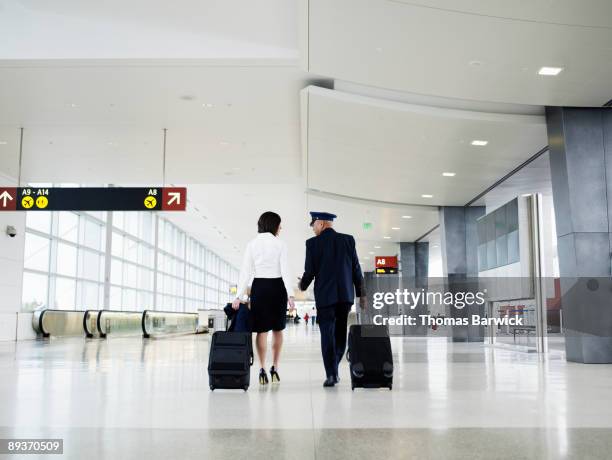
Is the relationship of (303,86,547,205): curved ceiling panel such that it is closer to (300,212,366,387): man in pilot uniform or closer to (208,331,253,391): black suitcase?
(300,212,366,387): man in pilot uniform

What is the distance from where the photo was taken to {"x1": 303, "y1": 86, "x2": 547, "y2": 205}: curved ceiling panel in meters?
12.5

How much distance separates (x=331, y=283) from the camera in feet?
A: 20.7

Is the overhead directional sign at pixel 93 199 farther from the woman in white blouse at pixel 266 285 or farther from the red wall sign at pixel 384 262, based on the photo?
the red wall sign at pixel 384 262

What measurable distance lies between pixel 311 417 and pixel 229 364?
6.01ft

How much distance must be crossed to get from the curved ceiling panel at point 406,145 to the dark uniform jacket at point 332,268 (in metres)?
5.76

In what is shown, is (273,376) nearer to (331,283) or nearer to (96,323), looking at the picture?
(331,283)

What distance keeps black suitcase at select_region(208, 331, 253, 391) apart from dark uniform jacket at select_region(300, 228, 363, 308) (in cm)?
88

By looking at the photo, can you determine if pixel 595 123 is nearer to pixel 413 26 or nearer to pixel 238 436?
pixel 413 26

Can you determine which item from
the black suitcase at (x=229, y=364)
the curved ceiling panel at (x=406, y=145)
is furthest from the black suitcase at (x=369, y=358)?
the curved ceiling panel at (x=406, y=145)

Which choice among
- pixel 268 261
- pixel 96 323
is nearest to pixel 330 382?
pixel 268 261

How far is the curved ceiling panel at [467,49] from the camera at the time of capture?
8.16m

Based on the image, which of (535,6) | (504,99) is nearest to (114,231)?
(504,99)

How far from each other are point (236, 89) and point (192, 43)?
1.68 meters

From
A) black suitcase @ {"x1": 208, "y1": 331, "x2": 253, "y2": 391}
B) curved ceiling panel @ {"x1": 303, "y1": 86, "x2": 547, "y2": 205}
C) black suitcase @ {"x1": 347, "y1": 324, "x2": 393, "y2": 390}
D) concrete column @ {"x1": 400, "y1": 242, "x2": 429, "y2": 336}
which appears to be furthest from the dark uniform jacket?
concrete column @ {"x1": 400, "y1": 242, "x2": 429, "y2": 336}
